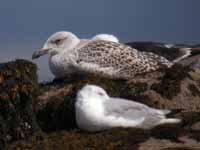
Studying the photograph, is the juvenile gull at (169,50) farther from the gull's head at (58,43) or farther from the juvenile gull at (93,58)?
the gull's head at (58,43)

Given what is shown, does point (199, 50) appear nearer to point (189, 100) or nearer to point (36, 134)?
point (189, 100)

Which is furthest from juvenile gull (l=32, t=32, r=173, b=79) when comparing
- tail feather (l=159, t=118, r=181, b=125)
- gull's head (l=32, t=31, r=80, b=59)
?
tail feather (l=159, t=118, r=181, b=125)

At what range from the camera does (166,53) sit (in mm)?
24156

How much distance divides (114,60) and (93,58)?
23.2 inches

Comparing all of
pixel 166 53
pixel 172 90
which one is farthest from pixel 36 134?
pixel 166 53

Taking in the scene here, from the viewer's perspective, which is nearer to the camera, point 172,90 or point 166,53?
point 172,90

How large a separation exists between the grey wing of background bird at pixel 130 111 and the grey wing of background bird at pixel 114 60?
4276mm

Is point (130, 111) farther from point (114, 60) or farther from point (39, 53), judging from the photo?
point (39, 53)

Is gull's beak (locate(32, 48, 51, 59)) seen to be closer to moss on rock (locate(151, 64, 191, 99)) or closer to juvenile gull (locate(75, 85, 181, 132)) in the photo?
moss on rock (locate(151, 64, 191, 99))

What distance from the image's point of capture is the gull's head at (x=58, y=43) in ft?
69.0

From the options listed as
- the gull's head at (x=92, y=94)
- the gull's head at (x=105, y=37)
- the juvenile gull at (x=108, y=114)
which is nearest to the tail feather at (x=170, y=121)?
the juvenile gull at (x=108, y=114)

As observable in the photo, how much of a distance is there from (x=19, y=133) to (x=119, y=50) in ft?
15.8

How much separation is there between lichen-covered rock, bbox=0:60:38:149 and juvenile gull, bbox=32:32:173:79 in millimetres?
2091

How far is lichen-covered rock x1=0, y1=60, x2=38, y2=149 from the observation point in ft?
56.0
